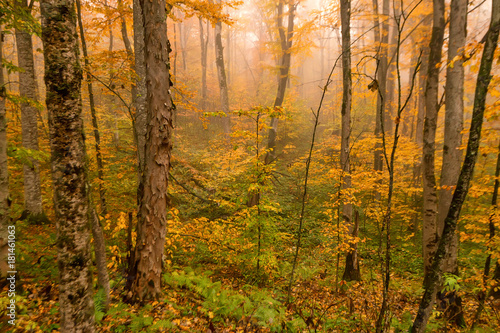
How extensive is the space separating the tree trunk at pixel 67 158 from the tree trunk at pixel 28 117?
582cm

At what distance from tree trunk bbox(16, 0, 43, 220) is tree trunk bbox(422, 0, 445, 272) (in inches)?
403

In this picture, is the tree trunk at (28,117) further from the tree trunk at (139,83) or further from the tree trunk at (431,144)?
the tree trunk at (431,144)

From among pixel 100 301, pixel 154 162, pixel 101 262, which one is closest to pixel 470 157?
pixel 154 162

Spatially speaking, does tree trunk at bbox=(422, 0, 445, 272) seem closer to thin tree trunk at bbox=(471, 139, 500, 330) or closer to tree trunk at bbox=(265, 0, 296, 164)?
thin tree trunk at bbox=(471, 139, 500, 330)

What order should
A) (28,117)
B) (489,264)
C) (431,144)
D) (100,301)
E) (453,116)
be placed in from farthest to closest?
(28,117), (431,144), (453,116), (489,264), (100,301)

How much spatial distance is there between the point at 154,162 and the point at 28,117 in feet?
18.5

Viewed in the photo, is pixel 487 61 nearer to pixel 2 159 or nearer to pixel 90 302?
pixel 90 302

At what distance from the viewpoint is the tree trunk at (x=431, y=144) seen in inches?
204

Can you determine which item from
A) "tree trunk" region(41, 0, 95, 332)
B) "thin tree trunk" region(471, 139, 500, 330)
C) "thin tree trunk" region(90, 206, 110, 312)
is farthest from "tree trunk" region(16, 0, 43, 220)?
"thin tree trunk" region(471, 139, 500, 330)

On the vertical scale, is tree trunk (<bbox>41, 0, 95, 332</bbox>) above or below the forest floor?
above

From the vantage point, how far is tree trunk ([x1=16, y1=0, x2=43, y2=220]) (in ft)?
21.2

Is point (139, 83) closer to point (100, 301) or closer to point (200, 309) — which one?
point (100, 301)

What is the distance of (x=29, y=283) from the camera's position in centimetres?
415

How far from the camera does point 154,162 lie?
3.96 m
